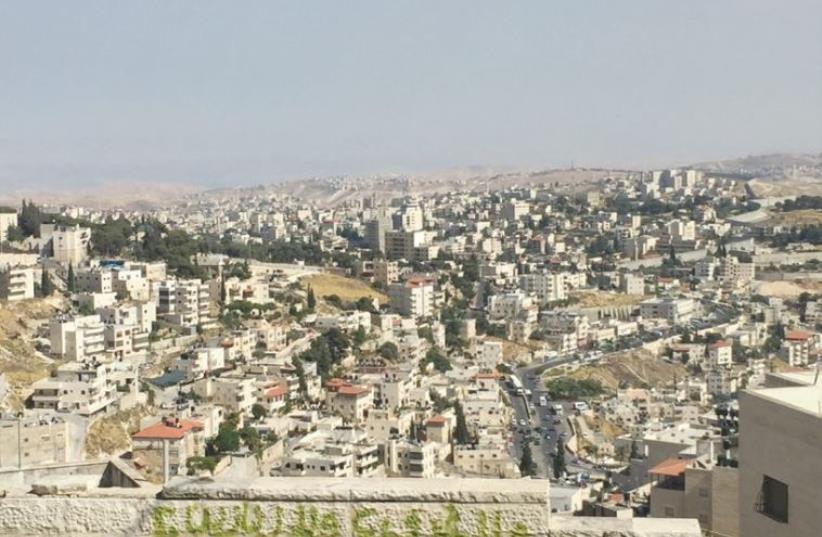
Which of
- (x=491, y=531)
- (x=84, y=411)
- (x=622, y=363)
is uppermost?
(x=491, y=531)

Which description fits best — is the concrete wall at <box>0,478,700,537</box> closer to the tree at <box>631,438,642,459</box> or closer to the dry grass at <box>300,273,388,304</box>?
the tree at <box>631,438,642,459</box>

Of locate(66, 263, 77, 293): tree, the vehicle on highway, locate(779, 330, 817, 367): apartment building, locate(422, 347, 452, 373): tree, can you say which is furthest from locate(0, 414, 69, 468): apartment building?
locate(779, 330, 817, 367): apartment building

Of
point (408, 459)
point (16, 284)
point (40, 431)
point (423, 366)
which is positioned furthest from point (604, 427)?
point (40, 431)

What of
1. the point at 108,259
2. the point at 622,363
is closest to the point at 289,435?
the point at 108,259

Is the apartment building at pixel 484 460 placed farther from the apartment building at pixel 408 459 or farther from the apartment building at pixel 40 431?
the apartment building at pixel 40 431

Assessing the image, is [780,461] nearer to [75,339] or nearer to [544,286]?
[75,339]

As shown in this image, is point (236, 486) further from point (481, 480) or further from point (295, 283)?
point (295, 283)
